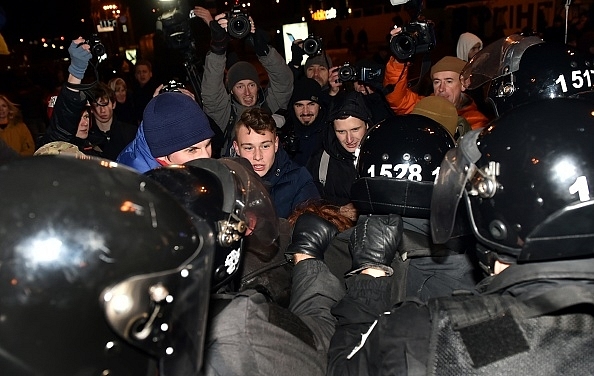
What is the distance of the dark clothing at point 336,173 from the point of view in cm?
412

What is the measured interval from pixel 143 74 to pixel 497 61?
628cm

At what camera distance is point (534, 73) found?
3.22 metres

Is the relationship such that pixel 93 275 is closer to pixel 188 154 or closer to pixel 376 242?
pixel 376 242

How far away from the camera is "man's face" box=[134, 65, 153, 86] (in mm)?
8508

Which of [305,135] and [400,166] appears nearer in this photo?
[400,166]

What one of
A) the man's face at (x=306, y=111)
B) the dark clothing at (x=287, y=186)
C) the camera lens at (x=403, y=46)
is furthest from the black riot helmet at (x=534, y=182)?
the man's face at (x=306, y=111)

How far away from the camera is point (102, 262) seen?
4.01 ft

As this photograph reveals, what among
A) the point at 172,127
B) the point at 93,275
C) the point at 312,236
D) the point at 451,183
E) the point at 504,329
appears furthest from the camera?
the point at 172,127

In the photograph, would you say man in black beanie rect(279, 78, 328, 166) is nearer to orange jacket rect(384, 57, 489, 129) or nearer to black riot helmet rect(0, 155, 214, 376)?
orange jacket rect(384, 57, 489, 129)

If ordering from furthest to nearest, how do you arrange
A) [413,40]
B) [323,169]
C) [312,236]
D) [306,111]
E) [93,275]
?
[306,111]
[413,40]
[323,169]
[312,236]
[93,275]

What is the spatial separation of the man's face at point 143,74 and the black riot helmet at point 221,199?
685 centimetres

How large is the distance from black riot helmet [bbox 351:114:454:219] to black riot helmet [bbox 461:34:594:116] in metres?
0.97

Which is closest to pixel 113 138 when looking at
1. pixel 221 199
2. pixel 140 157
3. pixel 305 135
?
pixel 305 135

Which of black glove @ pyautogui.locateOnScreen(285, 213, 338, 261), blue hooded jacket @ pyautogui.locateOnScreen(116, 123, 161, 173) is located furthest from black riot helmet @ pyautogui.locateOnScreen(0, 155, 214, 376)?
blue hooded jacket @ pyautogui.locateOnScreen(116, 123, 161, 173)
